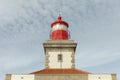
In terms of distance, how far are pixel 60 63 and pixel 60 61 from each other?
0.69 feet

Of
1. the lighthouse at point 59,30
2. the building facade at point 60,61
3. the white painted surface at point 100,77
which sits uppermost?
the lighthouse at point 59,30

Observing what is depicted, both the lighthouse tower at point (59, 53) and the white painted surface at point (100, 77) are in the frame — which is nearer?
the white painted surface at point (100, 77)

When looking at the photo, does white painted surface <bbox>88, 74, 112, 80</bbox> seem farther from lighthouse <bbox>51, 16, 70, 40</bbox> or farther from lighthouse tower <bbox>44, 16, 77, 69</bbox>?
lighthouse <bbox>51, 16, 70, 40</bbox>

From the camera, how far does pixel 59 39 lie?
25.8 meters

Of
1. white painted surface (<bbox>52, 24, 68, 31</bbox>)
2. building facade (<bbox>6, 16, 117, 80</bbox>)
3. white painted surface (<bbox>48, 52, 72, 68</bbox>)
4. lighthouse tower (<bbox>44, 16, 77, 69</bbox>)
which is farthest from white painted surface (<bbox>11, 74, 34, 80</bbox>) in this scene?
white painted surface (<bbox>52, 24, 68, 31</bbox>)

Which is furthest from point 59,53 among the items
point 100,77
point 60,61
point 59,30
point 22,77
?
point 100,77

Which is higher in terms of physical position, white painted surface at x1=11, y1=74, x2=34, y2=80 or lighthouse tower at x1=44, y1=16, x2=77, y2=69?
lighthouse tower at x1=44, y1=16, x2=77, y2=69

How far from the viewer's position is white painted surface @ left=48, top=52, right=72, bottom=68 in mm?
24169

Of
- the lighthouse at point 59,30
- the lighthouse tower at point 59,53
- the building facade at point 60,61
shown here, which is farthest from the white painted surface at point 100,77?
the lighthouse at point 59,30

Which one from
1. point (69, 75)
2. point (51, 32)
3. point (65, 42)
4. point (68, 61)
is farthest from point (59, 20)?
point (69, 75)

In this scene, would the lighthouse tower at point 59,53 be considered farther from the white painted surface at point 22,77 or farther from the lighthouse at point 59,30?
the white painted surface at point 22,77

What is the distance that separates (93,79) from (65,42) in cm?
508

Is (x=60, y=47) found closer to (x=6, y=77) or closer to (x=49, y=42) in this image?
(x=49, y=42)

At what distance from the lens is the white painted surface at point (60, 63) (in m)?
24.2
